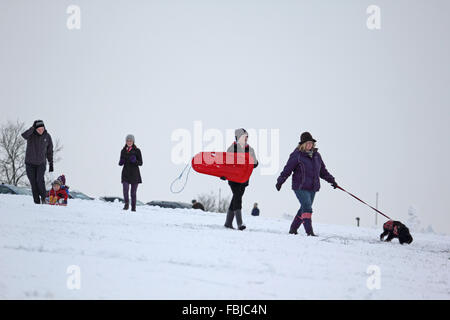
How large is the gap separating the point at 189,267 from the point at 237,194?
466 centimetres

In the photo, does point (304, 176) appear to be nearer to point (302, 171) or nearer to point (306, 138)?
point (302, 171)

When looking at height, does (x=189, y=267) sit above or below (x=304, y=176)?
below

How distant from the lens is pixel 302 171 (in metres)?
9.14

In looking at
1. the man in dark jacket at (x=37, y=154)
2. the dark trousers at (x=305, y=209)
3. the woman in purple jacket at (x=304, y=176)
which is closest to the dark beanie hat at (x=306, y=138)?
the woman in purple jacket at (x=304, y=176)

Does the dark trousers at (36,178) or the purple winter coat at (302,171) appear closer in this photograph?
the purple winter coat at (302,171)

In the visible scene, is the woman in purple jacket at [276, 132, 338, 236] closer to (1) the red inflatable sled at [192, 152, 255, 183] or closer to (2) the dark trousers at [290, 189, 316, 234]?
(2) the dark trousers at [290, 189, 316, 234]

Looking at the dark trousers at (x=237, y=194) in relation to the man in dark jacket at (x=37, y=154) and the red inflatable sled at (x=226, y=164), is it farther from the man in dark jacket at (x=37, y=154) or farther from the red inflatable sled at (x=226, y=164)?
the man in dark jacket at (x=37, y=154)

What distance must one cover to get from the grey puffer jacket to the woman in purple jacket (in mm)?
6041

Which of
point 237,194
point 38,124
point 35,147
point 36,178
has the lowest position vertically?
point 237,194

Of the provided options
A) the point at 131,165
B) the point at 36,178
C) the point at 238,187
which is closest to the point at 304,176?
the point at 238,187

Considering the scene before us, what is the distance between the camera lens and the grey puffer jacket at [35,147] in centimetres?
1134

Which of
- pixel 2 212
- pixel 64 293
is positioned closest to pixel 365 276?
pixel 64 293

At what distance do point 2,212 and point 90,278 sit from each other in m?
5.33

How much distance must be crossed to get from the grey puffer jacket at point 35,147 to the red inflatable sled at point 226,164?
421 centimetres
